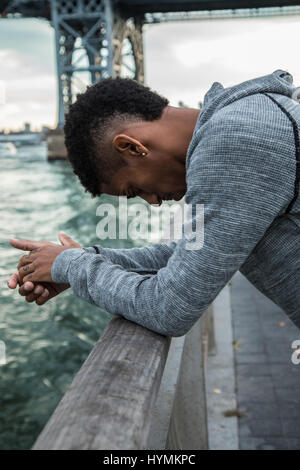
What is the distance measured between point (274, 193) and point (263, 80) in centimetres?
34

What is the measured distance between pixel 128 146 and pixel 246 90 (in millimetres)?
363

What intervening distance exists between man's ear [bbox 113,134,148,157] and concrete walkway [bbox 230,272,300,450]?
2.25 m

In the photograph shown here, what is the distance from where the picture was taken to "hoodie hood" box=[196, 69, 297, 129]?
4.56ft

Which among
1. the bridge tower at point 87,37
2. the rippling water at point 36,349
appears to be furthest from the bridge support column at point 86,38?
the rippling water at point 36,349

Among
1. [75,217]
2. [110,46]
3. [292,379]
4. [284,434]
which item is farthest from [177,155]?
[110,46]

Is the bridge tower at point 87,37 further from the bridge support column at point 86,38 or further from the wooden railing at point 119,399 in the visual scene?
the wooden railing at point 119,399

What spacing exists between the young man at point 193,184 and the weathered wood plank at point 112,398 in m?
0.12

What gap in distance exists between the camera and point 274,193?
4.17ft

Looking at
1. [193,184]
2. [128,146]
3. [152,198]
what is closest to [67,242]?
[152,198]

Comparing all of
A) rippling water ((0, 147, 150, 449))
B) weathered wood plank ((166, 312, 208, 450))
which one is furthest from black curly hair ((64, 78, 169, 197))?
rippling water ((0, 147, 150, 449))

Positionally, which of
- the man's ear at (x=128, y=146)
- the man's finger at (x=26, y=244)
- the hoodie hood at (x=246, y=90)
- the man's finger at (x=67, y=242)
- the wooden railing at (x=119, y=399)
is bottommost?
the man's finger at (x=26, y=244)

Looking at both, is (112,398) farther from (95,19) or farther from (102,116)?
(95,19)

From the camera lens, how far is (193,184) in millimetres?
1304

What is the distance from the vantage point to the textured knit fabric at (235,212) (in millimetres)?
1257
